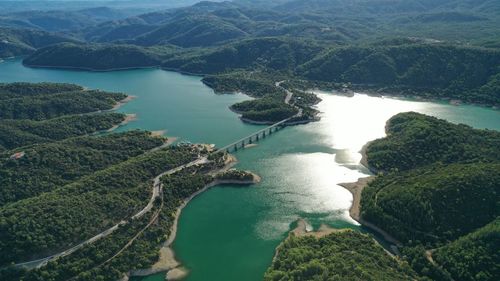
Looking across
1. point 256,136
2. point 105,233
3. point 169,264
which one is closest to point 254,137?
point 256,136

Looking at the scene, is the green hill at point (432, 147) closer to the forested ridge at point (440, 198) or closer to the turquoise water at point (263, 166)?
the forested ridge at point (440, 198)

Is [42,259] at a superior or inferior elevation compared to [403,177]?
inferior

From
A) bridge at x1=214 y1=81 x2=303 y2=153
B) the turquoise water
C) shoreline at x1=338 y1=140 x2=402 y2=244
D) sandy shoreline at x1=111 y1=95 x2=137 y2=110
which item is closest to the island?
the turquoise water

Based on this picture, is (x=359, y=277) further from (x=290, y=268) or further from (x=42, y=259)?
(x=42, y=259)

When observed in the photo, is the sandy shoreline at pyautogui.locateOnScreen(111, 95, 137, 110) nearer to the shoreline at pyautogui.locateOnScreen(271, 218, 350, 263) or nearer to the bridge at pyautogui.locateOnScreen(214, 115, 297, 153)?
the bridge at pyautogui.locateOnScreen(214, 115, 297, 153)

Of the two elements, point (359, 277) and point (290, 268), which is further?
point (290, 268)

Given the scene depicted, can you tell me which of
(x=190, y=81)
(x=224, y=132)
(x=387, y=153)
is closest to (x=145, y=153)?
(x=224, y=132)

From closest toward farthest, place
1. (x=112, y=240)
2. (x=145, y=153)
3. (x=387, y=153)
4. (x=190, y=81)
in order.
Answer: (x=112, y=240) < (x=387, y=153) < (x=145, y=153) < (x=190, y=81)
